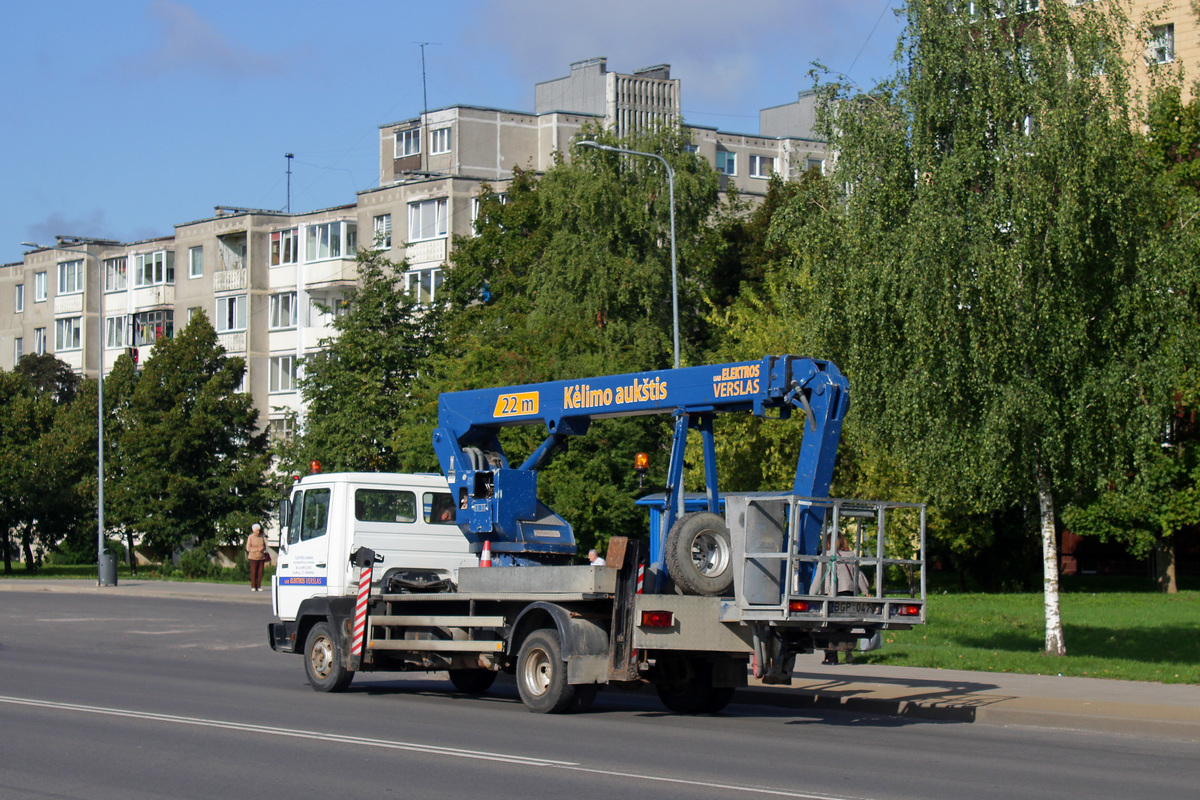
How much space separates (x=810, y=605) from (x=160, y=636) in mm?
15980

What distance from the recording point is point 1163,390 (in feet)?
61.5

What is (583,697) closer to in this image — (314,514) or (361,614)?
(361,614)

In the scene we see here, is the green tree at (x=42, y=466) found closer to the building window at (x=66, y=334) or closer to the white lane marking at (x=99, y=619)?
the building window at (x=66, y=334)

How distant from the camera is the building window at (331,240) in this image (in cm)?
6066

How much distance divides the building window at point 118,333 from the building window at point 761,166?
34218mm

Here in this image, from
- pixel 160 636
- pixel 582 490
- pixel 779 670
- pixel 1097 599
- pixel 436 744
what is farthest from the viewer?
pixel 1097 599

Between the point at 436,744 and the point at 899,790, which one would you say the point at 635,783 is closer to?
the point at 899,790

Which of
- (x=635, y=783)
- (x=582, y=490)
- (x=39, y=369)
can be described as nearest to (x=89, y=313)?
(x=39, y=369)

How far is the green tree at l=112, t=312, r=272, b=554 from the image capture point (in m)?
52.2

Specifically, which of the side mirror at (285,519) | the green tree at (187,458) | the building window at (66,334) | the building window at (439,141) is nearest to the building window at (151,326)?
the building window at (66,334)

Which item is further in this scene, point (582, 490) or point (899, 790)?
point (582, 490)

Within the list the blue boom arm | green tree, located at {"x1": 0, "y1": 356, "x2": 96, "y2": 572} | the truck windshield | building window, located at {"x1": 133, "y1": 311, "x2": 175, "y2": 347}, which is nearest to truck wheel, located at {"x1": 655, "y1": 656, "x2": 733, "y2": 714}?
the blue boom arm

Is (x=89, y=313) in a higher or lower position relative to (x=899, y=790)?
higher

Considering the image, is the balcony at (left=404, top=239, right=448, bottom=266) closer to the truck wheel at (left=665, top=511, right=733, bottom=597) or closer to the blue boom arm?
the blue boom arm
